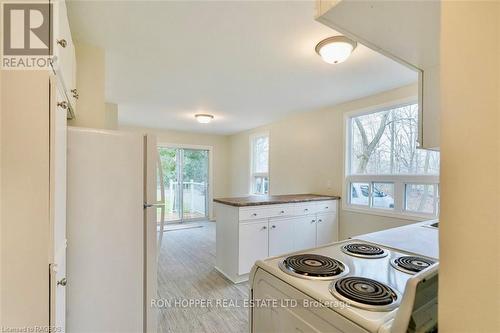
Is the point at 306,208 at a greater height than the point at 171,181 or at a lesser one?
lesser

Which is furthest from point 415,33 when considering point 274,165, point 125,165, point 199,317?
point 274,165

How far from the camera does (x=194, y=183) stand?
6414 mm

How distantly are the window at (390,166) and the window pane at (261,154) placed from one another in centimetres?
219

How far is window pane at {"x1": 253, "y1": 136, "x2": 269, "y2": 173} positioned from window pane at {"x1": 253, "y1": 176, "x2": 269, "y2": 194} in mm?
185

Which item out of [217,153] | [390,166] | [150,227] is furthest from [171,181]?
[390,166]

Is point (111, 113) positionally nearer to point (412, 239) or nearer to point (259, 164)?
point (259, 164)

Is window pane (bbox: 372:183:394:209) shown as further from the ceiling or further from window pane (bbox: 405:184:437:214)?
the ceiling

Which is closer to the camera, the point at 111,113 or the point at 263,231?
the point at 263,231

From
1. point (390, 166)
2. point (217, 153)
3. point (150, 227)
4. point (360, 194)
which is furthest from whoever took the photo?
point (217, 153)

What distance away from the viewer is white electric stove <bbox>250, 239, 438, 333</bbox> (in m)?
0.70

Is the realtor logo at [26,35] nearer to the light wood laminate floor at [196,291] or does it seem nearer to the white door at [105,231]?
the white door at [105,231]

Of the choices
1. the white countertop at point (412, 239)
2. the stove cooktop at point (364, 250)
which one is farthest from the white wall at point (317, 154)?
the stove cooktop at point (364, 250)

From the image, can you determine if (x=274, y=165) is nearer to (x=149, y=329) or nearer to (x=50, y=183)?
(x=149, y=329)

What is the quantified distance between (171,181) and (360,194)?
436 cm
